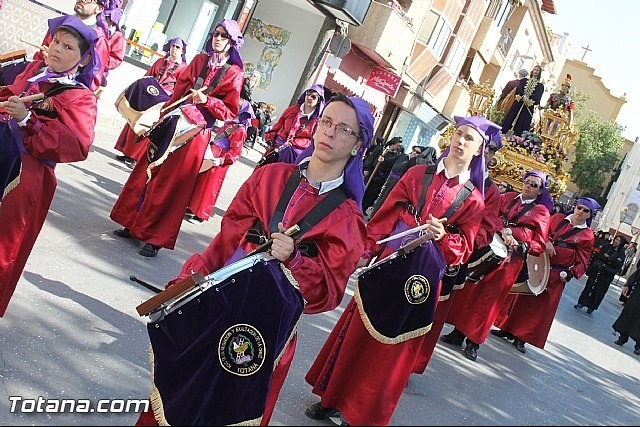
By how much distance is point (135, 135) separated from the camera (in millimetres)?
11227

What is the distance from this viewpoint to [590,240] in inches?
423

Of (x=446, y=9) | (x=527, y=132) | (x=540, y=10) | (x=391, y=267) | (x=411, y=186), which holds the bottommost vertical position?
(x=391, y=267)

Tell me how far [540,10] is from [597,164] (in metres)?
22.6

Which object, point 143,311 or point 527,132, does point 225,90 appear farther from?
point 527,132

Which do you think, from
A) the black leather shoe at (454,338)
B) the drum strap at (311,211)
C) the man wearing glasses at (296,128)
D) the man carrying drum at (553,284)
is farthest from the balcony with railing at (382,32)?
the drum strap at (311,211)

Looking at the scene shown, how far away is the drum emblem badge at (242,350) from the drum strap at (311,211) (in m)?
0.53

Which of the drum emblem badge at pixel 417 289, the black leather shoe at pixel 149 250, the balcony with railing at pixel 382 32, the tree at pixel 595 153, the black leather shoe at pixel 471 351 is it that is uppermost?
the tree at pixel 595 153

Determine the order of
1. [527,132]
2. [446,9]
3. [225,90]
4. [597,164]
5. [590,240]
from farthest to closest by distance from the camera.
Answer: [597,164] → [446,9] → [527,132] → [590,240] → [225,90]

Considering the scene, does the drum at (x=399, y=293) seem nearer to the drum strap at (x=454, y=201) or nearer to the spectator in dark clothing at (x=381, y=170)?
the drum strap at (x=454, y=201)

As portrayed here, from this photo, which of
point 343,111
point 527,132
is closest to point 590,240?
point 527,132

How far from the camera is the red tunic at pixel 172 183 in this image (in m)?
7.55

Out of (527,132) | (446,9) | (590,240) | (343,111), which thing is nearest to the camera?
(343,111)

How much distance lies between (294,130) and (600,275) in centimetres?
1223

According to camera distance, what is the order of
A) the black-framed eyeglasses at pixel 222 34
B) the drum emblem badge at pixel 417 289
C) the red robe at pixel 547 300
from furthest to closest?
the red robe at pixel 547 300
the black-framed eyeglasses at pixel 222 34
the drum emblem badge at pixel 417 289
